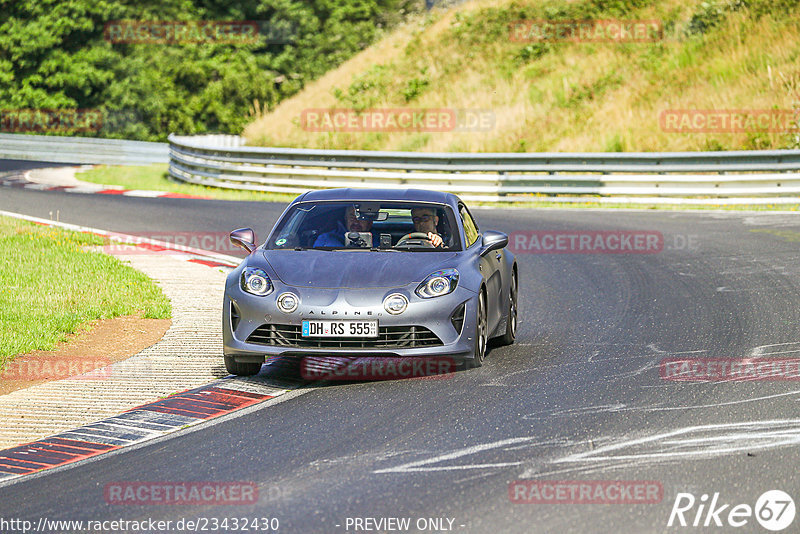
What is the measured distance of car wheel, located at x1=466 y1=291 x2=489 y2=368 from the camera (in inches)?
339

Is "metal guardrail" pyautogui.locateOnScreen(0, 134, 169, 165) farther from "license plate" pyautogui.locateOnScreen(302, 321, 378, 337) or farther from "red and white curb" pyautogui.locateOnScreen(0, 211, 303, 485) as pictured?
"license plate" pyautogui.locateOnScreen(302, 321, 378, 337)

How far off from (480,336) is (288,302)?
1514 mm

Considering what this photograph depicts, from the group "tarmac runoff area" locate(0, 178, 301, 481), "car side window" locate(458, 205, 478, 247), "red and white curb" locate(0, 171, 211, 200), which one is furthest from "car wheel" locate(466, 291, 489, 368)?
"red and white curb" locate(0, 171, 211, 200)

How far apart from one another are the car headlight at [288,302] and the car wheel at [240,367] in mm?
566

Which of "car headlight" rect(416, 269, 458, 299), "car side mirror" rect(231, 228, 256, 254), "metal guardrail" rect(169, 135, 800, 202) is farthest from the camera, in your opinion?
"metal guardrail" rect(169, 135, 800, 202)

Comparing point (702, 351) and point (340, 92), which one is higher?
point (340, 92)

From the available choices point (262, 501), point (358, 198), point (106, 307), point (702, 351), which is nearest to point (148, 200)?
point (106, 307)

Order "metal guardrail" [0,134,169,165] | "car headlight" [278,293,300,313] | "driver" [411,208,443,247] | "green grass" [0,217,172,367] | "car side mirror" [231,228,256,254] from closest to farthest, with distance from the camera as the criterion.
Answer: "car headlight" [278,293,300,313]
"car side mirror" [231,228,256,254]
"driver" [411,208,443,247]
"green grass" [0,217,172,367]
"metal guardrail" [0,134,169,165]

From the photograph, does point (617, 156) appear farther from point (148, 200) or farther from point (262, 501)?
point (262, 501)

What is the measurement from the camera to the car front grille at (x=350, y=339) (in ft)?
26.9

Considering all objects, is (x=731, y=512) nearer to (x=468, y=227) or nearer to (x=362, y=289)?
(x=362, y=289)

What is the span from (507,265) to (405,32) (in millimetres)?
36240

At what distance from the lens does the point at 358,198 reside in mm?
9695

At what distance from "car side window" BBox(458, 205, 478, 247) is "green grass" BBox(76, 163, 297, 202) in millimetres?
15364
